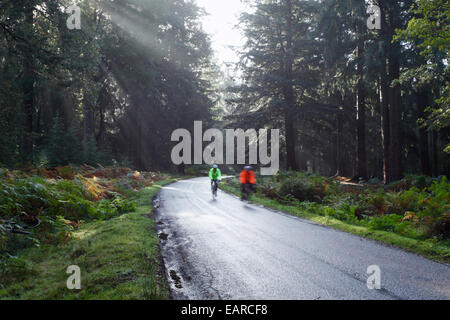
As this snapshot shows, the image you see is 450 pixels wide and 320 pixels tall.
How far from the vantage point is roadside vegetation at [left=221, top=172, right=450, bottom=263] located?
7.62m

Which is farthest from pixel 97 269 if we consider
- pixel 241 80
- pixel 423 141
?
pixel 423 141

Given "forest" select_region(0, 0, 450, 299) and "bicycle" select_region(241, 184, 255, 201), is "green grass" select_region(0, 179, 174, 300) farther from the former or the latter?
"bicycle" select_region(241, 184, 255, 201)

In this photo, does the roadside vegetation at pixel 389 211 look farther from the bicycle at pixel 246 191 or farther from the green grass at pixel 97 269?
the green grass at pixel 97 269

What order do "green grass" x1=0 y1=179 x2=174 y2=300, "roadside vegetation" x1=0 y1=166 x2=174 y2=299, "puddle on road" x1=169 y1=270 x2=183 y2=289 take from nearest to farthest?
"green grass" x1=0 y1=179 x2=174 y2=300 → "roadside vegetation" x1=0 y1=166 x2=174 y2=299 → "puddle on road" x1=169 y1=270 x2=183 y2=289

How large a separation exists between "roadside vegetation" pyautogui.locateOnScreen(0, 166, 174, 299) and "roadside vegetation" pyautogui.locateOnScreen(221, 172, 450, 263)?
5.85 meters

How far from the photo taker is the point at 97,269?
5.18 metres

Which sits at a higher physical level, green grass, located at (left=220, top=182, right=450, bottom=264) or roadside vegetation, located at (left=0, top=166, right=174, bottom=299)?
roadside vegetation, located at (left=0, top=166, right=174, bottom=299)

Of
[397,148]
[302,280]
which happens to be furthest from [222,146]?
[302,280]

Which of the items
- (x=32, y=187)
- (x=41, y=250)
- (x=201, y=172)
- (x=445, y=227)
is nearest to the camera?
(x=41, y=250)

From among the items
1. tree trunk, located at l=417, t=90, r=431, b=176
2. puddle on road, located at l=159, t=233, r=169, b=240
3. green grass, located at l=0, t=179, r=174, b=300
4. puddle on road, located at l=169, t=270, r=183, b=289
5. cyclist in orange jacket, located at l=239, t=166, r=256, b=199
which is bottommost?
puddle on road, located at l=159, t=233, r=169, b=240

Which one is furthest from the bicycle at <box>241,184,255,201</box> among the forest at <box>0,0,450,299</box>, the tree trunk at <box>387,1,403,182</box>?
the tree trunk at <box>387,1,403,182</box>

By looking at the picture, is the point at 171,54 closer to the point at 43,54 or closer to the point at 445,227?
the point at 43,54

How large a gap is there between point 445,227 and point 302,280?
17.3ft
